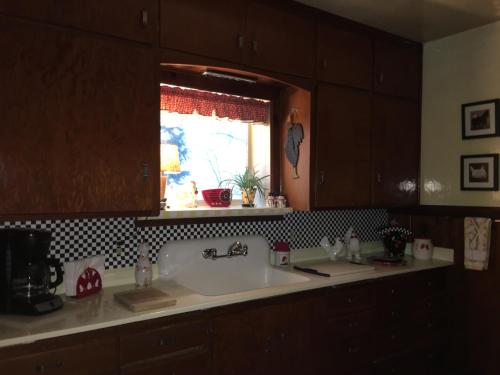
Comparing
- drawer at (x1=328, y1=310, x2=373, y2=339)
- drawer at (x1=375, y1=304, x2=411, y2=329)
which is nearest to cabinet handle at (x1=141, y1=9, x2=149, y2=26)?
drawer at (x1=328, y1=310, x2=373, y2=339)

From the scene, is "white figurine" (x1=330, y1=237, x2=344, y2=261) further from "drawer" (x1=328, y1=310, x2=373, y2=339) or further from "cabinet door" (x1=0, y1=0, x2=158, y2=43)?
"cabinet door" (x1=0, y1=0, x2=158, y2=43)

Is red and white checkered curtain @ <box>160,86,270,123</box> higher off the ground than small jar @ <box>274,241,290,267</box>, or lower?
higher

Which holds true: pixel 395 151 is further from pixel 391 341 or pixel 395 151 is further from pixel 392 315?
pixel 391 341

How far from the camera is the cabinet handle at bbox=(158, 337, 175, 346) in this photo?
1834 mm

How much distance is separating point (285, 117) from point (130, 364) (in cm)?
→ 180

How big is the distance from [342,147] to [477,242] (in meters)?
1.12

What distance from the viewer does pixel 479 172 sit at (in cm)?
295

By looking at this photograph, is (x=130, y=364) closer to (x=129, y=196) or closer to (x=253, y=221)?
(x=129, y=196)

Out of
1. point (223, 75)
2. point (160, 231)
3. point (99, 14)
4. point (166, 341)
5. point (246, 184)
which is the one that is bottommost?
point (166, 341)

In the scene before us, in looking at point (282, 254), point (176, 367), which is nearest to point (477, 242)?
point (282, 254)

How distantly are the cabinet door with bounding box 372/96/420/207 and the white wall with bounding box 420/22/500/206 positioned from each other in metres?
0.10

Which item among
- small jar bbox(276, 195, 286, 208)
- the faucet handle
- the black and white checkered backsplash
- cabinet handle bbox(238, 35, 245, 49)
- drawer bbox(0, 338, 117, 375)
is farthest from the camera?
small jar bbox(276, 195, 286, 208)

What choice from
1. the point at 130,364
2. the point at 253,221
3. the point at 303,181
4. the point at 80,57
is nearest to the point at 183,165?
the point at 253,221

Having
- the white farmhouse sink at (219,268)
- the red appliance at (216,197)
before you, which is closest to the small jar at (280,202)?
the white farmhouse sink at (219,268)
